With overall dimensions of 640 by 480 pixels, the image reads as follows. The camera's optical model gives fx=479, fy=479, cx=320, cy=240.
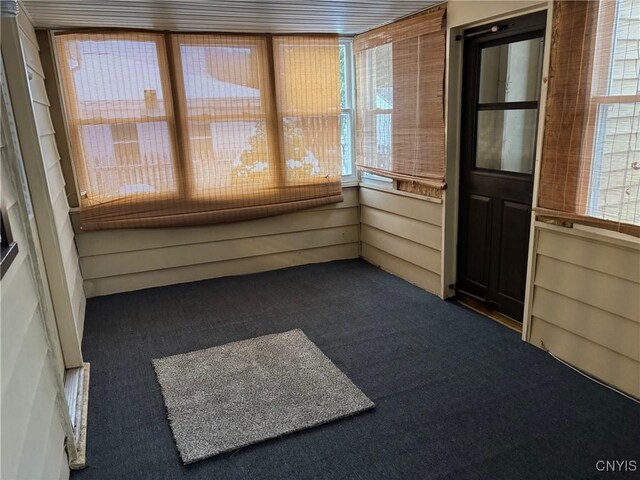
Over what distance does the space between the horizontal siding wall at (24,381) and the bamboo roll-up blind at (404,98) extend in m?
2.60

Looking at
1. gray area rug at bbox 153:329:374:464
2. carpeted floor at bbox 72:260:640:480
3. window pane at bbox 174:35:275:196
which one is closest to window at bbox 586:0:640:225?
carpeted floor at bbox 72:260:640:480

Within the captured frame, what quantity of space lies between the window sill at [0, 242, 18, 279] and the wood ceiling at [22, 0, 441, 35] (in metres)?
1.85

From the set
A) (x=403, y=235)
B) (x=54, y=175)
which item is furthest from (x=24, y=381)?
(x=403, y=235)

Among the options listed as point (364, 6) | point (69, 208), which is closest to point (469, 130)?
point (364, 6)

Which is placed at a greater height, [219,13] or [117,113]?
[219,13]

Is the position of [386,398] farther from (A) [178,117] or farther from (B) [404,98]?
(A) [178,117]

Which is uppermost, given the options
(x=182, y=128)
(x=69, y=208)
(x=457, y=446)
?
(x=182, y=128)

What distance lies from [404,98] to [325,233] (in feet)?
4.93

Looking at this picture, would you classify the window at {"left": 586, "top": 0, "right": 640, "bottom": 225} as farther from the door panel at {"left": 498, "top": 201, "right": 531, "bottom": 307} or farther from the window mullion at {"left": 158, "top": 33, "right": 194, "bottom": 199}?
the window mullion at {"left": 158, "top": 33, "right": 194, "bottom": 199}

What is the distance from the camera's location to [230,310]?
356cm

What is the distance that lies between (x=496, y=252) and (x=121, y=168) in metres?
2.89

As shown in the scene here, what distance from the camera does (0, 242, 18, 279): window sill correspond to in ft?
4.38

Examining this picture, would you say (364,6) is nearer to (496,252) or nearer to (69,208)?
(496,252)

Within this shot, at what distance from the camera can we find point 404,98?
3.64 metres
